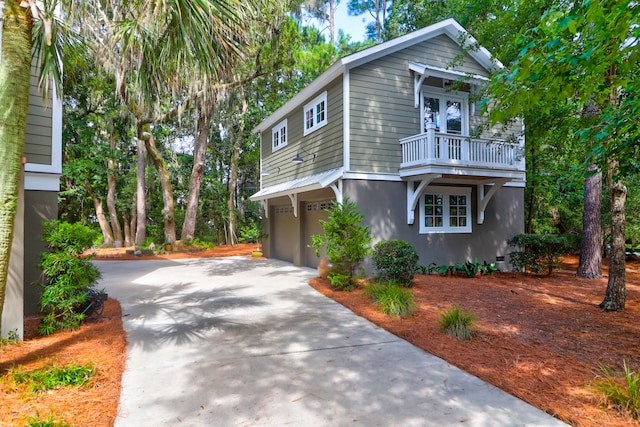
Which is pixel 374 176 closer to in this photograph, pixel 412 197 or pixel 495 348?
pixel 412 197

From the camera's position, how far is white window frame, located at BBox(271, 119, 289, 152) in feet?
43.2

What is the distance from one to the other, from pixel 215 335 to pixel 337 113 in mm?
6702

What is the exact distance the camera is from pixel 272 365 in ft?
12.3

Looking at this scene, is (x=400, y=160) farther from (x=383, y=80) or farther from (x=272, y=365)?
(x=272, y=365)

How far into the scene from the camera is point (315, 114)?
1088cm

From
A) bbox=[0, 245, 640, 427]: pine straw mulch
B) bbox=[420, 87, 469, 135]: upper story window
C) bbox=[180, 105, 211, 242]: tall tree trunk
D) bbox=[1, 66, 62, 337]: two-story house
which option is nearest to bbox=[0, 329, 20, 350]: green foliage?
bbox=[0, 245, 640, 427]: pine straw mulch

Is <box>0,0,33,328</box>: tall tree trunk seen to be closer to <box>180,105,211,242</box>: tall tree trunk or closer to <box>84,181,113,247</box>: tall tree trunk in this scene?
<box>180,105,211,242</box>: tall tree trunk

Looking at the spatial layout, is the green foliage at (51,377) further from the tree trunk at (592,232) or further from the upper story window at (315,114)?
the tree trunk at (592,232)

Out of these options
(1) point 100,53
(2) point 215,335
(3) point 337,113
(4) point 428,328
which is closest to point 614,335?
(4) point 428,328

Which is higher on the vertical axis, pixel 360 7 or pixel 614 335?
pixel 360 7

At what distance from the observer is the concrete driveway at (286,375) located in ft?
9.12

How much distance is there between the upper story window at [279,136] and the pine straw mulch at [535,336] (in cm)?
691

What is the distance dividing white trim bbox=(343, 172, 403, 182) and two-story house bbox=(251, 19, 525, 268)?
0.03m

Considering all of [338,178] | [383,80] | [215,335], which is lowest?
[215,335]
